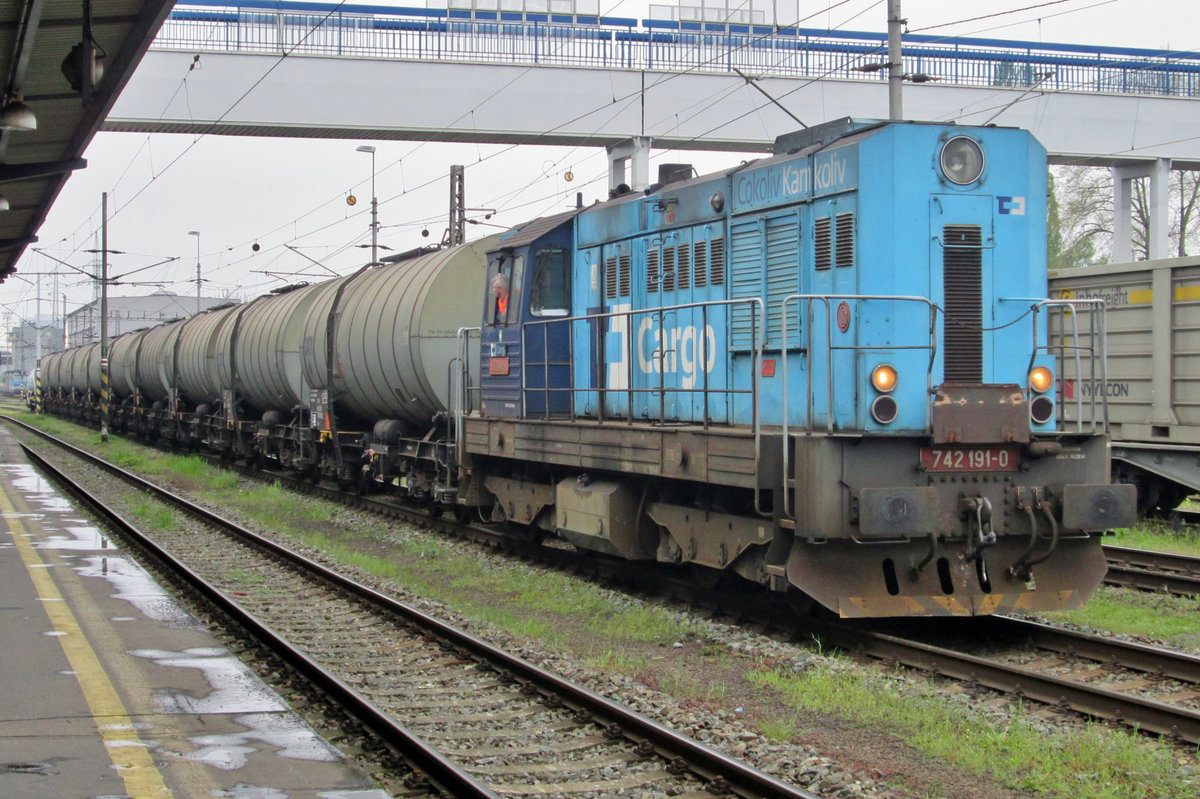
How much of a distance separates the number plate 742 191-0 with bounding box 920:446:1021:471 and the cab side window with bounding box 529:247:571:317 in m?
5.68

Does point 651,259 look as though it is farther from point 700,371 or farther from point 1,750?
point 1,750

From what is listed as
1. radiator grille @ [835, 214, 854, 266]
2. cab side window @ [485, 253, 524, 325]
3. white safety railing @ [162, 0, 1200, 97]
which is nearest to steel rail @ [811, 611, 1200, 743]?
radiator grille @ [835, 214, 854, 266]

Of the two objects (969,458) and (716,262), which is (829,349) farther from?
(716,262)

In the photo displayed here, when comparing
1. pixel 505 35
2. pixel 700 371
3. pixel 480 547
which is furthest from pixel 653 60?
pixel 700 371

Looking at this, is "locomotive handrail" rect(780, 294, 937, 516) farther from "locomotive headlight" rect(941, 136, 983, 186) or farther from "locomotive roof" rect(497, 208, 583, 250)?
"locomotive roof" rect(497, 208, 583, 250)

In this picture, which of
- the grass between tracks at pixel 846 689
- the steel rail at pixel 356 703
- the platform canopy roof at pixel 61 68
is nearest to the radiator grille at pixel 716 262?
the grass between tracks at pixel 846 689

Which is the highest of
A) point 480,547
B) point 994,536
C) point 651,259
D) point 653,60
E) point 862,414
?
point 653,60

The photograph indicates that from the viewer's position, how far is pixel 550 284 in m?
13.0

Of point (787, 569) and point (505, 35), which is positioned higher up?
point (505, 35)

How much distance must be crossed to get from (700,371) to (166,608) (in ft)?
17.5

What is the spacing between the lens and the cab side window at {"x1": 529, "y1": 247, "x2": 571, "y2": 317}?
1291 cm

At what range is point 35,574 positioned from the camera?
39.1 ft

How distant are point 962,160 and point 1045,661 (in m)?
3.85

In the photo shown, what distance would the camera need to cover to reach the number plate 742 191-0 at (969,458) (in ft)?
27.1
